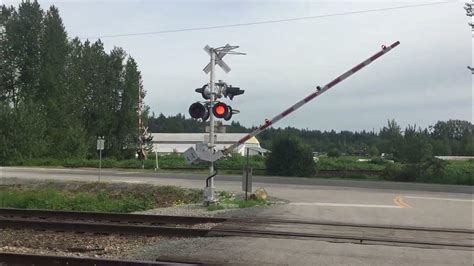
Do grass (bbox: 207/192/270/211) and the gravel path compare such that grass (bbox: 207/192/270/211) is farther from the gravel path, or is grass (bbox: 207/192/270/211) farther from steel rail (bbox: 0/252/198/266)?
steel rail (bbox: 0/252/198/266)

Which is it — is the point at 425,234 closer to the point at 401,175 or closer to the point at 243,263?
the point at 243,263

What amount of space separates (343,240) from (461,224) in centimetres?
529

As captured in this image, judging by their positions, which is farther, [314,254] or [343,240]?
[343,240]

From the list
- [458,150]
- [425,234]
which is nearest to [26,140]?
[425,234]

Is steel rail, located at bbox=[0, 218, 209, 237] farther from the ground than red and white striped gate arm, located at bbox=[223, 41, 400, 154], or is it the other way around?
red and white striped gate arm, located at bbox=[223, 41, 400, 154]

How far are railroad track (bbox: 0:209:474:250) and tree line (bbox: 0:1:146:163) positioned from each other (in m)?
39.4

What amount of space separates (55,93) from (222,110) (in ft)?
167

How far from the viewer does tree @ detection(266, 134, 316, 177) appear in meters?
39.4

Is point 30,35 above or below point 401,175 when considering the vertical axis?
above

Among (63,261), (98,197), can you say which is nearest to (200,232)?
(63,261)

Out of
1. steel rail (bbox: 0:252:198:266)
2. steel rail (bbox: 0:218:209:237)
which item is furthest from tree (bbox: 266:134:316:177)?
steel rail (bbox: 0:252:198:266)

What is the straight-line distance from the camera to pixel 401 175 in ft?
122

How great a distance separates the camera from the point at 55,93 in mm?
61469

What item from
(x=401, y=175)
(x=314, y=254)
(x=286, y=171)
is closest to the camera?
(x=314, y=254)
